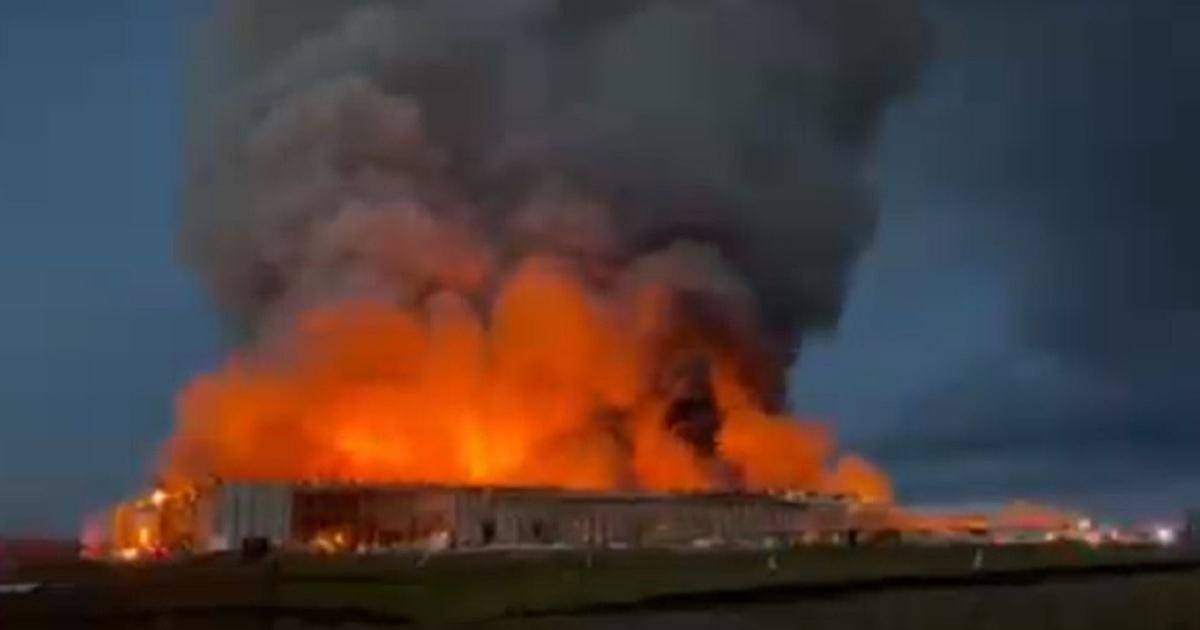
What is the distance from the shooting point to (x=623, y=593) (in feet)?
155

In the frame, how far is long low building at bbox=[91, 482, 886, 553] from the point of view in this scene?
96750 millimetres

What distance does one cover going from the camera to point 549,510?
101188 mm

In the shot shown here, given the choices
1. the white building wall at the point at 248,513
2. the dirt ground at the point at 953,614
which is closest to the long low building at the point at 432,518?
the white building wall at the point at 248,513

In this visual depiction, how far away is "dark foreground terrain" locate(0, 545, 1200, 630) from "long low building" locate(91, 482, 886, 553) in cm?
2400

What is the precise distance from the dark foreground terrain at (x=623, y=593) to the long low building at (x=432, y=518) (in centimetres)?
2400

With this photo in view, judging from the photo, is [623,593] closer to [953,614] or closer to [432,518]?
[953,614]

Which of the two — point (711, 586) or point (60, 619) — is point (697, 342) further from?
point (60, 619)

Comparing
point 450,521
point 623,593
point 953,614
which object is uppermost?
point 450,521

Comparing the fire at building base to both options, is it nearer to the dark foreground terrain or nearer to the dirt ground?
the dark foreground terrain

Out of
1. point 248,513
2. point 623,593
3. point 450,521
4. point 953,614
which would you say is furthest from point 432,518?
point 953,614

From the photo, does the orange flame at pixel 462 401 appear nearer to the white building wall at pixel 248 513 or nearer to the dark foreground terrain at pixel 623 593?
the white building wall at pixel 248 513

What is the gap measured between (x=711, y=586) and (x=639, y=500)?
174 ft

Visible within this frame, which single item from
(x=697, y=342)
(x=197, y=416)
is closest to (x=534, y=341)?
(x=697, y=342)

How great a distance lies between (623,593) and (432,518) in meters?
54.0
